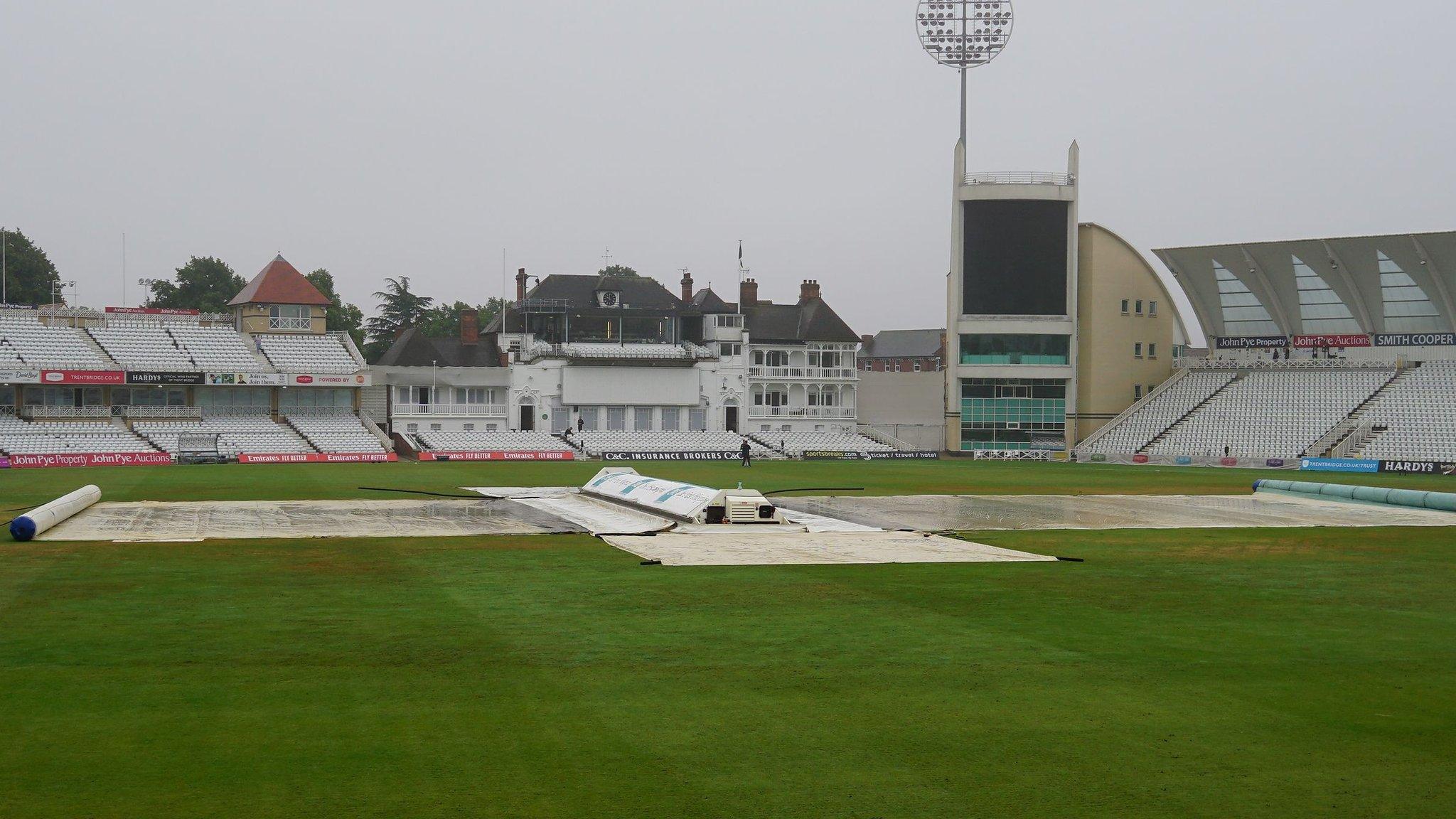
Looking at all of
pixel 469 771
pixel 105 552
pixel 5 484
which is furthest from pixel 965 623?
pixel 5 484

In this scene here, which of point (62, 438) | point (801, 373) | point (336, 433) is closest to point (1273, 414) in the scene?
point (801, 373)

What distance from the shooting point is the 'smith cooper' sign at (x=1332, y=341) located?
71812mm

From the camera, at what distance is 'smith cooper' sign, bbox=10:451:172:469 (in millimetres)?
58656

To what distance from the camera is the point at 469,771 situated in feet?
27.4

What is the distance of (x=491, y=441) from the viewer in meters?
71.8

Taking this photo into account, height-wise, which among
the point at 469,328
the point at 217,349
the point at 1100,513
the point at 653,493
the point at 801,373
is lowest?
the point at 1100,513

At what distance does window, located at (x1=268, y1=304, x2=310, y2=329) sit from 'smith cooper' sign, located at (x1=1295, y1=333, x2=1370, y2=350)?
58.7 meters

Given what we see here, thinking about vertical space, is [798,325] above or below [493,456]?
above

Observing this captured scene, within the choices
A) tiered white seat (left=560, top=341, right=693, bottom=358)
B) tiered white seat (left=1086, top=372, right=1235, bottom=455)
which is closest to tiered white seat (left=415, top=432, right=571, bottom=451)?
tiered white seat (left=560, top=341, right=693, bottom=358)

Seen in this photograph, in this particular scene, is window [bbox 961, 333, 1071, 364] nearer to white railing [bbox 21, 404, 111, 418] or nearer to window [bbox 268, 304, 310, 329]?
window [bbox 268, 304, 310, 329]

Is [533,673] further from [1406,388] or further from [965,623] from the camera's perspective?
[1406,388]

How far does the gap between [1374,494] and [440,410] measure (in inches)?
2162

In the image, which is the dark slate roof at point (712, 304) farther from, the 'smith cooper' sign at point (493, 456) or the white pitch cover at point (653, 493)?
the white pitch cover at point (653, 493)

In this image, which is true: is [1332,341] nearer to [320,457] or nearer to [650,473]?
[650,473]
